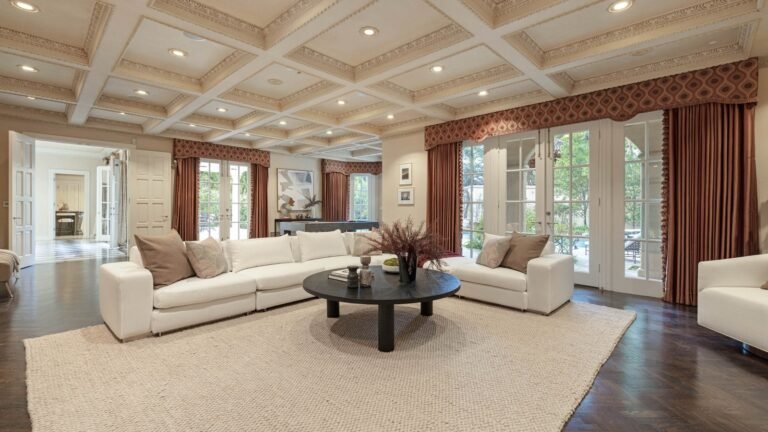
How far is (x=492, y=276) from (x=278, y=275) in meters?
2.30

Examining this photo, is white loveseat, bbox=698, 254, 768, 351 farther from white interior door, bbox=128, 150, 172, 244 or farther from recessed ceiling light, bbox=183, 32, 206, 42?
white interior door, bbox=128, 150, 172, 244

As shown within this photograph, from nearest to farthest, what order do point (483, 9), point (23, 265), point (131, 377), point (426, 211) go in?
1. point (131, 377)
2. point (483, 9)
3. point (23, 265)
4. point (426, 211)

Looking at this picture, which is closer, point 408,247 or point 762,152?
point 408,247

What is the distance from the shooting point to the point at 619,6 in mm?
3090

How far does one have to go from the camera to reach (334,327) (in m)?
3.31

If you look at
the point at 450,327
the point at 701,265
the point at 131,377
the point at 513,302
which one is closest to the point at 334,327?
the point at 450,327

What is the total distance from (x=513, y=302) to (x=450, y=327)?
0.96 metres

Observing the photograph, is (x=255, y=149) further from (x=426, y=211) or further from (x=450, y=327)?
(x=450, y=327)

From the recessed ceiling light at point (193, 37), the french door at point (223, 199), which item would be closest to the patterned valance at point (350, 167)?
the french door at point (223, 199)

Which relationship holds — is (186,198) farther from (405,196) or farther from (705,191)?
(705,191)

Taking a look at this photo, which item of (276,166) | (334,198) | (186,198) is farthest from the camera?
(334,198)

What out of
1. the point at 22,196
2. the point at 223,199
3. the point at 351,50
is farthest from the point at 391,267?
the point at 22,196

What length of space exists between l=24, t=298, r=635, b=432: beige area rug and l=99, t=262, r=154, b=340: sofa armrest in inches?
4.7

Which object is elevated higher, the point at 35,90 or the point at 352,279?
the point at 35,90
